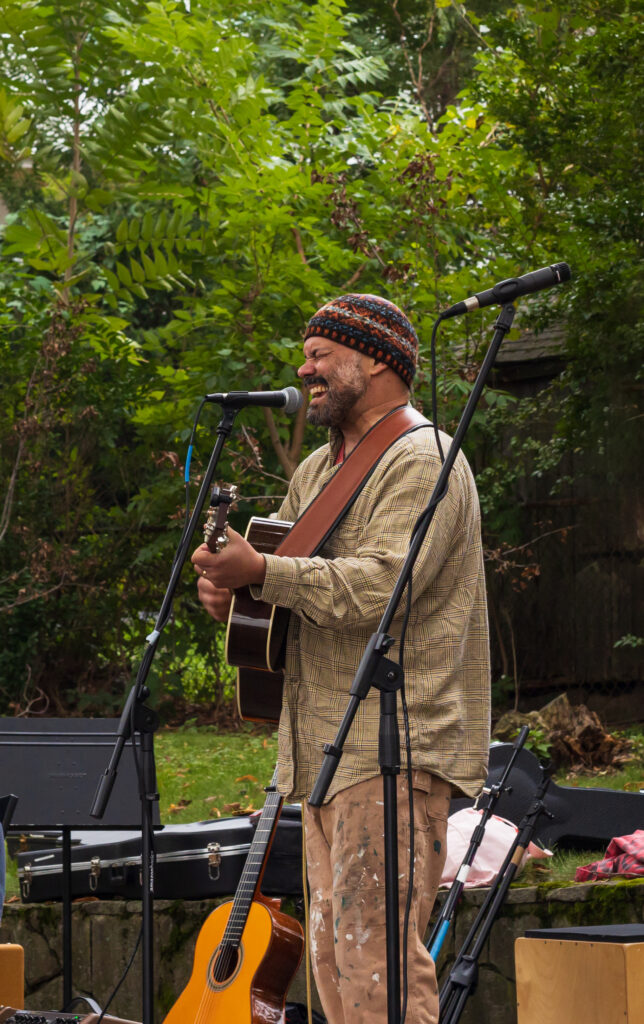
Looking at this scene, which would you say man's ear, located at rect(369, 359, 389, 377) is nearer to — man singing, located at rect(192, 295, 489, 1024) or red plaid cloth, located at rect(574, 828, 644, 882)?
man singing, located at rect(192, 295, 489, 1024)

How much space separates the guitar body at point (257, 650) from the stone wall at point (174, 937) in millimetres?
1557

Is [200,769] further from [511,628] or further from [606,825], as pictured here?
[606,825]

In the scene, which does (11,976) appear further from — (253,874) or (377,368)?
(377,368)

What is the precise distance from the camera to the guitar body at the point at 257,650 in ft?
8.35

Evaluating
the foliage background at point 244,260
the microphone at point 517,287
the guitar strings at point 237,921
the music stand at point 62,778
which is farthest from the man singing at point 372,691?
the foliage background at point 244,260

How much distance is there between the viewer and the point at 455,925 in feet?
12.7

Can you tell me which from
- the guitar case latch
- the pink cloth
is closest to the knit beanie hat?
the pink cloth

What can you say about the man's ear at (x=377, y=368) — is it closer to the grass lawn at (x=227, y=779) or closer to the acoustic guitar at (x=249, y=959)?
the acoustic guitar at (x=249, y=959)

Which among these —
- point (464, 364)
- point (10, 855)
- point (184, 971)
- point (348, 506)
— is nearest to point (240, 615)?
point (348, 506)

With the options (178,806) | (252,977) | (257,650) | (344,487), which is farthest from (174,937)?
(344,487)

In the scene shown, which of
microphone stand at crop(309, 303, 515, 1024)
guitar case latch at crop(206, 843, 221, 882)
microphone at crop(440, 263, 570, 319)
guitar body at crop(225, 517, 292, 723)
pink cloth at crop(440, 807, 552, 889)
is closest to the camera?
microphone stand at crop(309, 303, 515, 1024)

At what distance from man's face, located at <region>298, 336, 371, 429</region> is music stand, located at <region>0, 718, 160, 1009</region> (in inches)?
56.2

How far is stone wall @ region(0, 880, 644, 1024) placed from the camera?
3752 millimetres

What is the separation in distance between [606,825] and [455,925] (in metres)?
0.75
